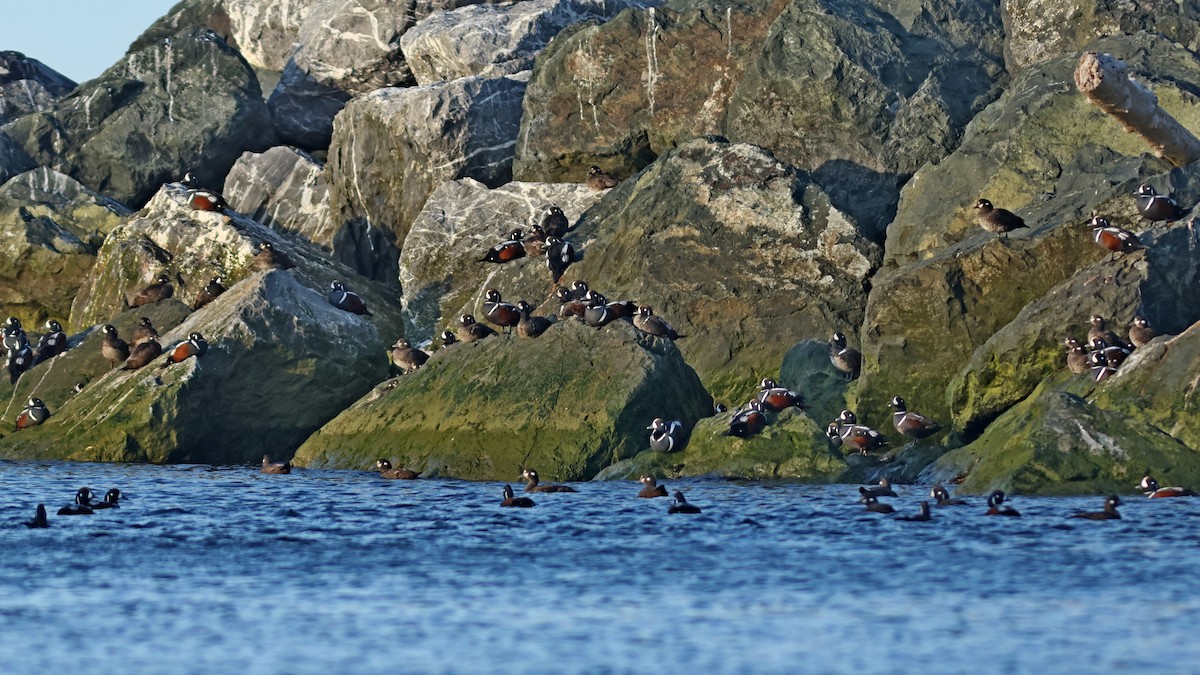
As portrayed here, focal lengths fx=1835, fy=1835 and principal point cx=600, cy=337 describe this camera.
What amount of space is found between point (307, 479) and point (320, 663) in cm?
1362

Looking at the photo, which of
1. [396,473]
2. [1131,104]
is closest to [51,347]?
[396,473]

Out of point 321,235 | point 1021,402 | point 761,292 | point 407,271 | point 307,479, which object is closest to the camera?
point 1021,402

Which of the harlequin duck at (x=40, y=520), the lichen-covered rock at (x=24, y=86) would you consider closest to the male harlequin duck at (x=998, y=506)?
the harlequin duck at (x=40, y=520)

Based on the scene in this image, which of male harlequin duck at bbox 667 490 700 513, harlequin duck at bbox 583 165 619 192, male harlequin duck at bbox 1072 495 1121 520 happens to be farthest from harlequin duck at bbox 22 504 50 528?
harlequin duck at bbox 583 165 619 192

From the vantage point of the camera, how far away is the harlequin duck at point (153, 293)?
34906mm

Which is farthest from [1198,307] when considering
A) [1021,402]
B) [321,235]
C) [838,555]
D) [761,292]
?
[321,235]

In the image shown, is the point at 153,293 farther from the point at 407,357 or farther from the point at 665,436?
the point at 665,436

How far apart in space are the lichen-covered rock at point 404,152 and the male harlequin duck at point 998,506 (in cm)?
2202

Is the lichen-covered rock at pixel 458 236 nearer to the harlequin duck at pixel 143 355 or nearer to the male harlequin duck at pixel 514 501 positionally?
the harlequin duck at pixel 143 355

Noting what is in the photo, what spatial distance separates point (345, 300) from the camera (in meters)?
34.5

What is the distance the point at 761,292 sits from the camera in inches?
1203

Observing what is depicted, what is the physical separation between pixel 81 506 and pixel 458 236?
630 inches

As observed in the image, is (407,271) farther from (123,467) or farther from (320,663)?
(320,663)

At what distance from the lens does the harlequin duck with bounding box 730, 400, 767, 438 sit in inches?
953
